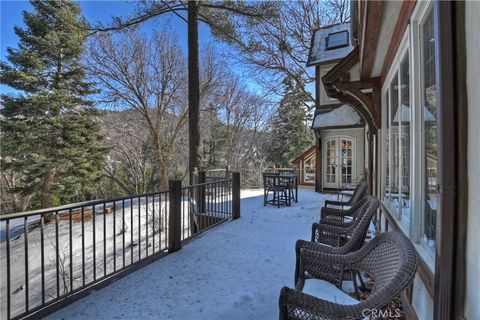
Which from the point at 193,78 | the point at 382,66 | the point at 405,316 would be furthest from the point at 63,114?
the point at 405,316

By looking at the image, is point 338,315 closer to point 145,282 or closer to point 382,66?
point 145,282

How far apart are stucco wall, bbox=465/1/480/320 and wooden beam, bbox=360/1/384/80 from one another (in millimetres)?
1286

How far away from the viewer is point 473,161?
3.02 feet

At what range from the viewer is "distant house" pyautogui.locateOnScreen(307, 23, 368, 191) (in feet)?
27.7

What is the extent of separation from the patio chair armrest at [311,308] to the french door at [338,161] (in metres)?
8.01

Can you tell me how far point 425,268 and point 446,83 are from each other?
3.31ft

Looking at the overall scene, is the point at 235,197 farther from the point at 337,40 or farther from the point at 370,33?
the point at 337,40

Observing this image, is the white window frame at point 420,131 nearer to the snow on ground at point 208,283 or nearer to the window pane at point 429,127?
the window pane at point 429,127

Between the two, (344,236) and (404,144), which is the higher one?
(404,144)

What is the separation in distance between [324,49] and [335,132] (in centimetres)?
313

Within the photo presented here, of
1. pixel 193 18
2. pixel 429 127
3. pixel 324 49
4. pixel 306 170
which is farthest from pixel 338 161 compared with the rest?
pixel 429 127

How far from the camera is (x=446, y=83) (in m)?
1.00

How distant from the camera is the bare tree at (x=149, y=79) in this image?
38.5 feet

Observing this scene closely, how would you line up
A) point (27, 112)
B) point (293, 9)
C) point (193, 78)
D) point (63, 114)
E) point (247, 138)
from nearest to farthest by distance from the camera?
1. point (193, 78)
2. point (27, 112)
3. point (63, 114)
4. point (293, 9)
5. point (247, 138)
